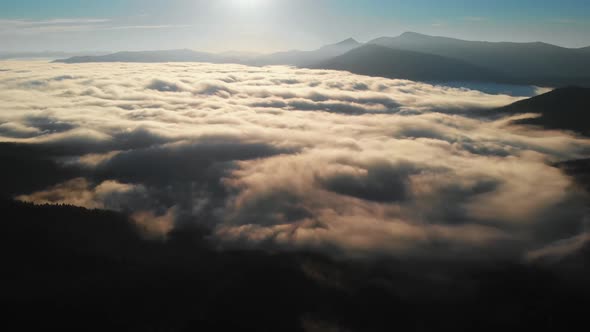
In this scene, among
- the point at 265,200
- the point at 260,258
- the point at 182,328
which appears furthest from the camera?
the point at 265,200

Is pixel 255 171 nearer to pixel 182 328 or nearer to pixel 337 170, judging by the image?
pixel 337 170

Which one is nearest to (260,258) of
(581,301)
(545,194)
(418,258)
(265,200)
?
(265,200)

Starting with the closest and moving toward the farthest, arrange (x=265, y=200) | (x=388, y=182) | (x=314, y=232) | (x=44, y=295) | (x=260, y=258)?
1. (x=44, y=295)
2. (x=260, y=258)
3. (x=314, y=232)
4. (x=265, y=200)
5. (x=388, y=182)

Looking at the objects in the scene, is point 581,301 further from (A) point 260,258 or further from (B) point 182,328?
(B) point 182,328

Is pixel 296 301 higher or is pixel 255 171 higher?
pixel 255 171

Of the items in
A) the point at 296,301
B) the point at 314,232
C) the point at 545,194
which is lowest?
the point at 296,301

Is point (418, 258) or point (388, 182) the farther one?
point (388, 182)

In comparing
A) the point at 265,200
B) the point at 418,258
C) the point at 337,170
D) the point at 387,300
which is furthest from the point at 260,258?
the point at 337,170
